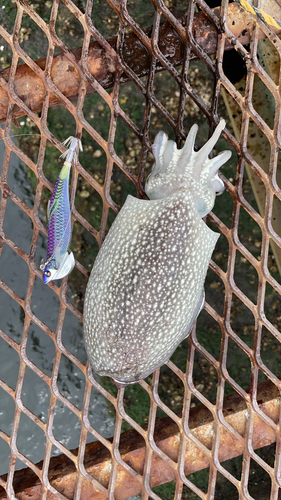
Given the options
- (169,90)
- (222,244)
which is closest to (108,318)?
(222,244)

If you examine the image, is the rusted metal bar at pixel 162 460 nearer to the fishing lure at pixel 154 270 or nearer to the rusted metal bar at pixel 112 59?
the fishing lure at pixel 154 270

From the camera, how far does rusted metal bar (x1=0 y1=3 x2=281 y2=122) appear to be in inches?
60.1

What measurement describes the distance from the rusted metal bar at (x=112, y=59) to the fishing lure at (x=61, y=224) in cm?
21

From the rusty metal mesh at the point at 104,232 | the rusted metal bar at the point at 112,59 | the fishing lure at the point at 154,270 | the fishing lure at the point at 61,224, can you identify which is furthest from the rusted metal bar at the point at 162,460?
the rusted metal bar at the point at 112,59

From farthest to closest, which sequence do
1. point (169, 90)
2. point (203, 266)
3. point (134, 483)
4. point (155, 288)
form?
point (169, 90) → point (134, 483) → point (203, 266) → point (155, 288)

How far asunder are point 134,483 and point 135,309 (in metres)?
0.78

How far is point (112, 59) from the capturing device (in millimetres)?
1525

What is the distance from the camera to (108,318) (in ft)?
4.65

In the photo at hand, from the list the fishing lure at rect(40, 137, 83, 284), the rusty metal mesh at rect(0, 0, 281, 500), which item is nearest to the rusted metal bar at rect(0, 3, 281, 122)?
the rusty metal mesh at rect(0, 0, 281, 500)

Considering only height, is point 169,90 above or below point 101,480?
above

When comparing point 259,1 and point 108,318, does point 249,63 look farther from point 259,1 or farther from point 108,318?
point 108,318

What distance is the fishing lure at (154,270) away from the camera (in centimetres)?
139

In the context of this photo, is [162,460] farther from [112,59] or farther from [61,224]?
[112,59]

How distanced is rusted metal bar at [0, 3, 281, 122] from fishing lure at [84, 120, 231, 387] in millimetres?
304
